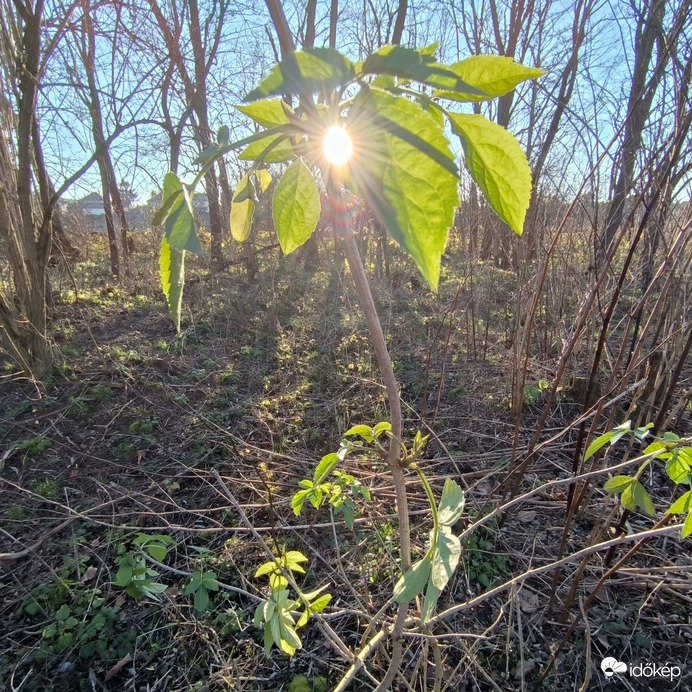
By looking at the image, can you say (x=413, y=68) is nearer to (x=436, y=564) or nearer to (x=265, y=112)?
(x=265, y=112)

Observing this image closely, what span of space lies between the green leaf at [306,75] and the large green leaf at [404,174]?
0.09 ft

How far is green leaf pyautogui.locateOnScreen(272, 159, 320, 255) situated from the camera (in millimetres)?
518

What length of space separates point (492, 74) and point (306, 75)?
0.66 ft

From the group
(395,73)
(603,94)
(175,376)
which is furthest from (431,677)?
(175,376)

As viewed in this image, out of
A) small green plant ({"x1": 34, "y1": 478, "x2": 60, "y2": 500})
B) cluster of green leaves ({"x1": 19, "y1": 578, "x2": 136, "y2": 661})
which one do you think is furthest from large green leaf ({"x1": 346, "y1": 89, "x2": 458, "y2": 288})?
small green plant ({"x1": 34, "y1": 478, "x2": 60, "y2": 500})

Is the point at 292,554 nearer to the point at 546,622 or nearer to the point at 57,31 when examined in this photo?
the point at 546,622

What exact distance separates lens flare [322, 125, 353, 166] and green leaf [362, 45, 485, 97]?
5 centimetres

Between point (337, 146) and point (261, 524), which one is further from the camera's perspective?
point (261, 524)

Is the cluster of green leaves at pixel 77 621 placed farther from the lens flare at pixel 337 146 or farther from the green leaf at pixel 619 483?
the lens flare at pixel 337 146

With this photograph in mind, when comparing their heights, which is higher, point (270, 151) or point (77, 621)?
point (270, 151)

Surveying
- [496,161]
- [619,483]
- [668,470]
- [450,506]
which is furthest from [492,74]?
[619,483]

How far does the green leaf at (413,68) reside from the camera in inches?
12.6

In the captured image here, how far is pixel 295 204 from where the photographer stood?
0.54 metres

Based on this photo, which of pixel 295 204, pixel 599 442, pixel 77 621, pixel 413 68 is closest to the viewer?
pixel 413 68
